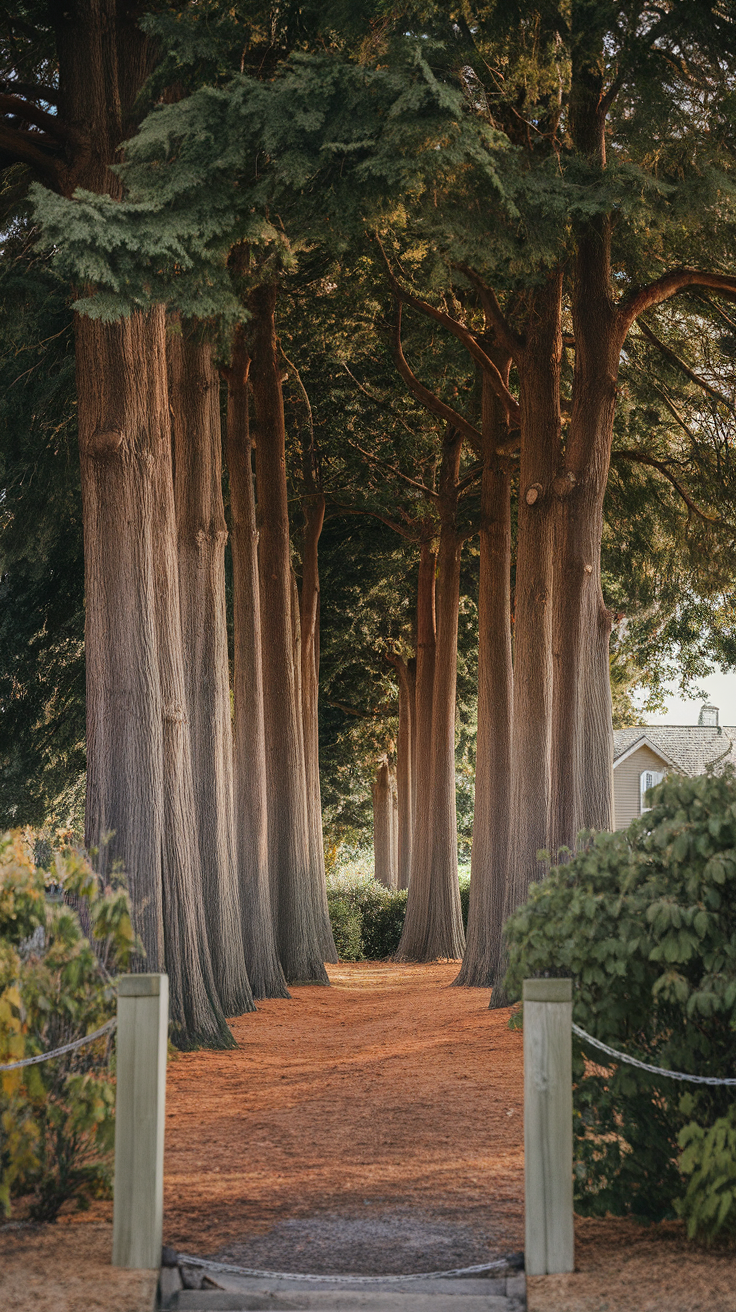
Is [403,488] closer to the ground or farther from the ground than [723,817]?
farther from the ground

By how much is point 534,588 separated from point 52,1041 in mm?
10050

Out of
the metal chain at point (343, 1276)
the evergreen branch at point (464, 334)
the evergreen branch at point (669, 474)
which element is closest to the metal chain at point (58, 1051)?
the metal chain at point (343, 1276)

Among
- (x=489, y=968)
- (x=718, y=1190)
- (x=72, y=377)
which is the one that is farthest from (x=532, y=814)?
(x=718, y=1190)

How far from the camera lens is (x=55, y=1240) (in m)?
4.85

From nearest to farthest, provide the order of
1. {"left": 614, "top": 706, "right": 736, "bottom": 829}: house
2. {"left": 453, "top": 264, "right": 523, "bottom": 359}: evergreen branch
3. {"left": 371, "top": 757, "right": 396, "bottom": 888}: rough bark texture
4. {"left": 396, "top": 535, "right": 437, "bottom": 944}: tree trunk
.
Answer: {"left": 453, "top": 264, "right": 523, "bottom": 359}: evergreen branch, {"left": 396, "top": 535, "right": 437, "bottom": 944}: tree trunk, {"left": 371, "top": 757, "right": 396, "bottom": 888}: rough bark texture, {"left": 614, "top": 706, "right": 736, "bottom": 829}: house

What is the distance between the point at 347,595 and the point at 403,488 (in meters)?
5.08

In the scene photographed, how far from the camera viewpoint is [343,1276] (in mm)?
4668

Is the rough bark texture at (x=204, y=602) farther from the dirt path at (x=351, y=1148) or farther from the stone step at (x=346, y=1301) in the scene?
the stone step at (x=346, y=1301)

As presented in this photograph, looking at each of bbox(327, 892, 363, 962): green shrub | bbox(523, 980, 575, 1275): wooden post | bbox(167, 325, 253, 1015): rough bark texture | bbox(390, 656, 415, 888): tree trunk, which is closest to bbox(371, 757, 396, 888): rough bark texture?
bbox(390, 656, 415, 888): tree trunk

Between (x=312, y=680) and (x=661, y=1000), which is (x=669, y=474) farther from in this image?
(x=661, y=1000)

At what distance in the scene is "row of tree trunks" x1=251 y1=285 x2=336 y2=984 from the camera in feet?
60.7

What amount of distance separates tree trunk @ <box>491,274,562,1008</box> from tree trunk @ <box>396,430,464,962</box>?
740 centimetres

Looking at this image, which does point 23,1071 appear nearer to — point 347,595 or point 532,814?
point 532,814

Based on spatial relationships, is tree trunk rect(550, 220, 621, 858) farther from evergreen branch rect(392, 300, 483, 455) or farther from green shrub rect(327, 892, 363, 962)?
green shrub rect(327, 892, 363, 962)
